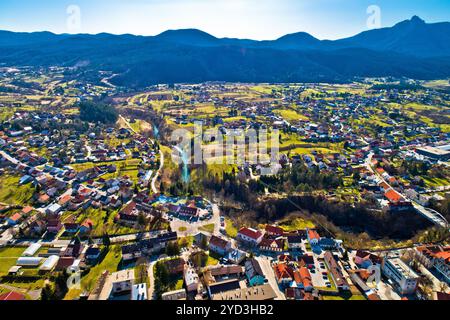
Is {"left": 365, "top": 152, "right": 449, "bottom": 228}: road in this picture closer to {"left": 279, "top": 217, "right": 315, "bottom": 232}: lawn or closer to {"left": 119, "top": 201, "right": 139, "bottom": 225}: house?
{"left": 279, "top": 217, "right": 315, "bottom": 232}: lawn

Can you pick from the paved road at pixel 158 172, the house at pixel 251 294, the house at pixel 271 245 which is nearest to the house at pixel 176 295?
the house at pixel 251 294

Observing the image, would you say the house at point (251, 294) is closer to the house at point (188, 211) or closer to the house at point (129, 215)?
the house at point (188, 211)

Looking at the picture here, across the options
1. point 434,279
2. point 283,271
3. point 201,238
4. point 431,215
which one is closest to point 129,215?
point 201,238

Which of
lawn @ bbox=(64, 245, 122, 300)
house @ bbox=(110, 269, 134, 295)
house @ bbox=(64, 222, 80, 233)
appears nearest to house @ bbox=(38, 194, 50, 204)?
house @ bbox=(64, 222, 80, 233)

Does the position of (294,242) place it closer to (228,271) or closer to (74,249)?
(228,271)

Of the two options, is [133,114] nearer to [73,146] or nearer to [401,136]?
[73,146]
